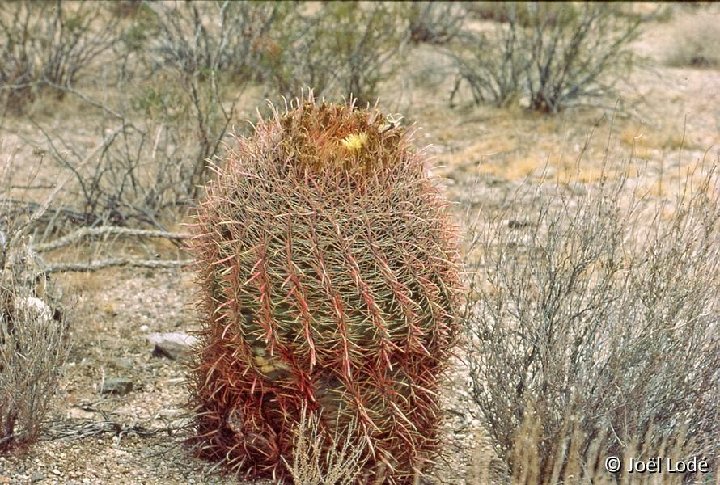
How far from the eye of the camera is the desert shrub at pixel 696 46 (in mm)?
12086

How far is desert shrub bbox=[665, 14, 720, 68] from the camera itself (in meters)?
12.1

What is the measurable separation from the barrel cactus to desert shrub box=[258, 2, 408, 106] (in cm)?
473

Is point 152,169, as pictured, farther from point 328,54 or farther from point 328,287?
point 328,287

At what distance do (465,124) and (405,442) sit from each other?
5.99m

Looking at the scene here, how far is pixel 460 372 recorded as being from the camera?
5.64 m

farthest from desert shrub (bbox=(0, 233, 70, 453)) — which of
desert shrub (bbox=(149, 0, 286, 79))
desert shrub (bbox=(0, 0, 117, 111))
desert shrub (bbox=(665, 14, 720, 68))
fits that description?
desert shrub (bbox=(665, 14, 720, 68))

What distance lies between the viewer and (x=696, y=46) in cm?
1222

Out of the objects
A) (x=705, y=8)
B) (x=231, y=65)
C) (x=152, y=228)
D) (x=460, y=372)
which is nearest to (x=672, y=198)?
(x=460, y=372)

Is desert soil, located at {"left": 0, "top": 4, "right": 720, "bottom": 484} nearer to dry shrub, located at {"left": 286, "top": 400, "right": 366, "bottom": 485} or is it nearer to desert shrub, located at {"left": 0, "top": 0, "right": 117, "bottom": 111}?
desert shrub, located at {"left": 0, "top": 0, "right": 117, "bottom": 111}

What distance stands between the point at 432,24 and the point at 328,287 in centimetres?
862

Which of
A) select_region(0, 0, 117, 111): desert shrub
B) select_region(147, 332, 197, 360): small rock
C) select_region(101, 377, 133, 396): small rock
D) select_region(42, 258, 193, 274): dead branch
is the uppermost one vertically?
select_region(0, 0, 117, 111): desert shrub

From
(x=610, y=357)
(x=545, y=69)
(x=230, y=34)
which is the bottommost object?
(x=610, y=357)

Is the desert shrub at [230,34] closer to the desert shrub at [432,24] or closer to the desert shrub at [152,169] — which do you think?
the desert shrub at [152,169]

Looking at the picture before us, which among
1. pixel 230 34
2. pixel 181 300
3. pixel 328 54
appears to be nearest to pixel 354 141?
pixel 181 300
